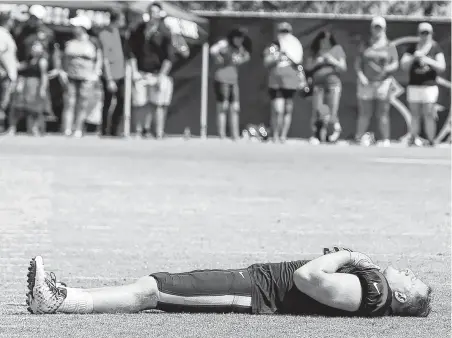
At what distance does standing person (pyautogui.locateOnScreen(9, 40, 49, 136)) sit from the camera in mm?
21816

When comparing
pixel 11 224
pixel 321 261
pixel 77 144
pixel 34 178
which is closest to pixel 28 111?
pixel 77 144

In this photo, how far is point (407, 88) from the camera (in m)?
21.8

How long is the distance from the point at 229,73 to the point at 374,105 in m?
2.67

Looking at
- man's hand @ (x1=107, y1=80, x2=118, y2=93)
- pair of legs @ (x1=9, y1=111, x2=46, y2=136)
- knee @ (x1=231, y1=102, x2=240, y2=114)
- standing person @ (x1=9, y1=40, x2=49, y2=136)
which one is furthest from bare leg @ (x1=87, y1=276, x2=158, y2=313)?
pair of legs @ (x1=9, y1=111, x2=46, y2=136)

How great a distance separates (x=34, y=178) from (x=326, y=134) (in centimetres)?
836

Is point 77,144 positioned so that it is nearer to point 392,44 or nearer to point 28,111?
point 28,111

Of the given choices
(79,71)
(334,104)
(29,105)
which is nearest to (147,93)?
(79,71)

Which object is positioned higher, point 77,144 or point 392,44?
point 392,44

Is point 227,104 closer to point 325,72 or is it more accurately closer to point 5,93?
point 325,72

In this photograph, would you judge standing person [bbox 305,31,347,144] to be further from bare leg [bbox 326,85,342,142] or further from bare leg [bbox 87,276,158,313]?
bare leg [bbox 87,276,158,313]

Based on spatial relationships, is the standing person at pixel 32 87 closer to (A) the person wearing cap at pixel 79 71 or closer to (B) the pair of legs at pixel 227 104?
(A) the person wearing cap at pixel 79 71

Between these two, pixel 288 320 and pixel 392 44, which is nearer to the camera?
pixel 288 320

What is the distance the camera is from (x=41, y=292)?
7.12 meters

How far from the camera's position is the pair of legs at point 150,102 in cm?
2203
